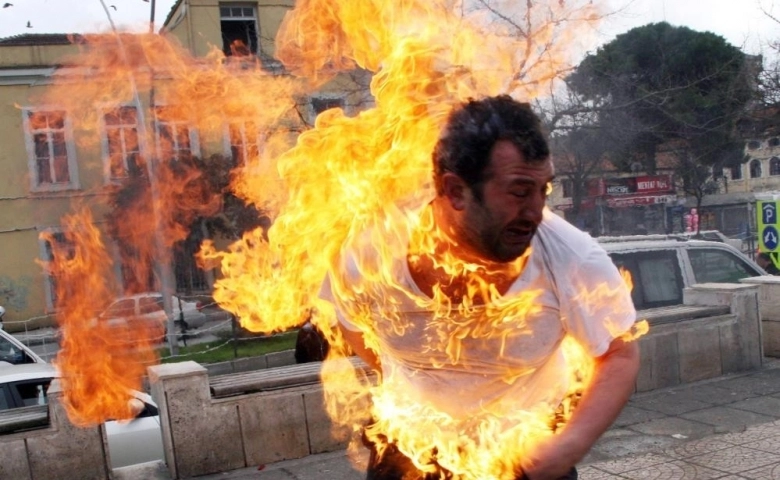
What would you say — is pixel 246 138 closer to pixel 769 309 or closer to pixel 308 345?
pixel 308 345

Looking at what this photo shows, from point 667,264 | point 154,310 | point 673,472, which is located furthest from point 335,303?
point 154,310

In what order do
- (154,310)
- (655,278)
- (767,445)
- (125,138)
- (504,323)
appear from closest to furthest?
(504,323) → (767,445) → (655,278) → (125,138) → (154,310)

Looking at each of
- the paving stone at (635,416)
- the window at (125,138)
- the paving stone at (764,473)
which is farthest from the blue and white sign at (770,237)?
the window at (125,138)

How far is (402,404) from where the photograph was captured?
2.61 meters

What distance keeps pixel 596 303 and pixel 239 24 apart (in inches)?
486

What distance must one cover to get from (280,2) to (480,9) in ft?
30.1

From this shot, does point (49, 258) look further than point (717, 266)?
Yes

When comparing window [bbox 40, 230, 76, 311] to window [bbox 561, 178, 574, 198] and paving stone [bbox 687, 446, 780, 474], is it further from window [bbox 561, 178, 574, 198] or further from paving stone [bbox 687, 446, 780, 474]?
paving stone [bbox 687, 446, 780, 474]

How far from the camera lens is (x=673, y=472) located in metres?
5.46

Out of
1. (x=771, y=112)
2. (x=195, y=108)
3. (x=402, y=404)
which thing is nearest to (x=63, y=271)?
(x=195, y=108)

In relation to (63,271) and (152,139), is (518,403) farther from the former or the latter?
(152,139)

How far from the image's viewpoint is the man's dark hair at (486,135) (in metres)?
2.18

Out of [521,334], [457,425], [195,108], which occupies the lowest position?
[457,425]

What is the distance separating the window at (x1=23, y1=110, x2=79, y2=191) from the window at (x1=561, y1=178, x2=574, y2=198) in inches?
574
